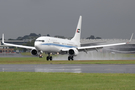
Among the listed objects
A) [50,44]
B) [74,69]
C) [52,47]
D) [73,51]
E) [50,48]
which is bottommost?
[74,69]

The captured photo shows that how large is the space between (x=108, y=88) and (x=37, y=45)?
3626 centimetres

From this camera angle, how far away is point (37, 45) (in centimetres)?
4872

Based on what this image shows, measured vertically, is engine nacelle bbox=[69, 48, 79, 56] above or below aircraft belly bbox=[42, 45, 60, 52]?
below

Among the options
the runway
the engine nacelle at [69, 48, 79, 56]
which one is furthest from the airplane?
the runway

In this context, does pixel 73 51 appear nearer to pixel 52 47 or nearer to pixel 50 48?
pixel 52 47

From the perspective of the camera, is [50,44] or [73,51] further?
[73,51]

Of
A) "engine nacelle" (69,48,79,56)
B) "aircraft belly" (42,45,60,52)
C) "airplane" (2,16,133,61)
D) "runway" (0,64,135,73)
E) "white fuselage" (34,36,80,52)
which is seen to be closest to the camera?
"runway" (0,64,135,73)

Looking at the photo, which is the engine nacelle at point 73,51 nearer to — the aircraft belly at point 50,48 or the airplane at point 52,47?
the airplane at point 52,47

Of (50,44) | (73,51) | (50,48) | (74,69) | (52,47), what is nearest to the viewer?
(74,69)

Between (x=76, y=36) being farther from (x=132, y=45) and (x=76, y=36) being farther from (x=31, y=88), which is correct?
(x=132, y=45)

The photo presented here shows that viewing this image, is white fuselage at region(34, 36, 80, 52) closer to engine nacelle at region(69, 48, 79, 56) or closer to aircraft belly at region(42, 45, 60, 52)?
aircraft belly at region(42, 45, 60, 52)

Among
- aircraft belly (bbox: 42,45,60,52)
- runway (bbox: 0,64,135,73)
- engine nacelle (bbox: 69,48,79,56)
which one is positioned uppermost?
aircraft belly (bbox: 42,45,60,52)

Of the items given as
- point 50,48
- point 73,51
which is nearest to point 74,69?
point 50,48

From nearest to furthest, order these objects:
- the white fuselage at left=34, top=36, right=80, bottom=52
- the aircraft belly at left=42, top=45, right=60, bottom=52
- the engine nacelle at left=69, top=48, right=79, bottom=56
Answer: the white fuselage at left=34, top=36, right=80, bottom=52, the aircraft belly at left=42, top=45, right=60, bottom=52, the engine nacelle at left=69, top=48, right=79, bottom=56
